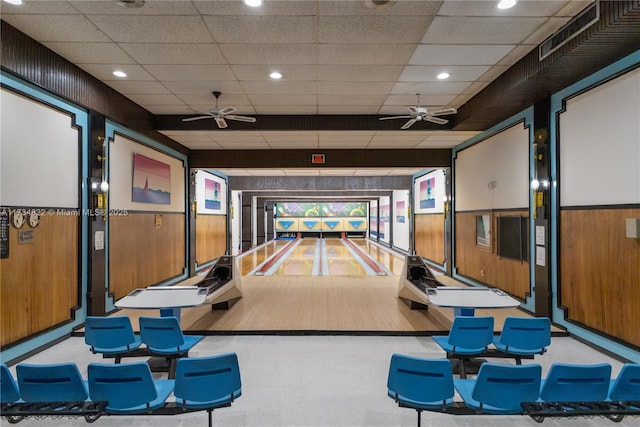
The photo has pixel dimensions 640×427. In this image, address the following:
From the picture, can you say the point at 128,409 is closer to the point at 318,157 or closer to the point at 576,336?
the point at 576,336

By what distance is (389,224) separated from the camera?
18.6 m

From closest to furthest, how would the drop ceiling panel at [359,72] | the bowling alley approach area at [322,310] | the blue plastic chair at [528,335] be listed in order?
the blue plastic chair at [528,335] < the drop ceiling panel at [359,72] < the bowling alley approach area at [322,310]

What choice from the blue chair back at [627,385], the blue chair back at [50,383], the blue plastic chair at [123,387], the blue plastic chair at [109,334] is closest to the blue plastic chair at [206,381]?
the blue plastic chair at [123,387]

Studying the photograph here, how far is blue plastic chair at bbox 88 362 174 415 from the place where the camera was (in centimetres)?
221

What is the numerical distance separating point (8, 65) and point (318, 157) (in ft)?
20.2

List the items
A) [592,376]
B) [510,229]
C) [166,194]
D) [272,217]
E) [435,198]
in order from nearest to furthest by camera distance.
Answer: [592,376], [510,229], [166,194], [435,198], [272,217]

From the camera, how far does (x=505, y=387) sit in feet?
7.24

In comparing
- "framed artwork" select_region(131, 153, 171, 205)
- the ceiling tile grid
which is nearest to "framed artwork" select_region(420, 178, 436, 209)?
the ceiling tile grid

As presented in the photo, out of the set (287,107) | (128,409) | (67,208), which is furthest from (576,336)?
(67,208)

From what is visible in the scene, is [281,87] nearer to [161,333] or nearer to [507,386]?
[161,333]

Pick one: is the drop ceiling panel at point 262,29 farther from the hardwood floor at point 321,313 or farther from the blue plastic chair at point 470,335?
the hardwood floor at point 321,313

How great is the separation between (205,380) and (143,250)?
5512 mm

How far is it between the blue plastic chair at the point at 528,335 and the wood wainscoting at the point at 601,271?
1.45 m

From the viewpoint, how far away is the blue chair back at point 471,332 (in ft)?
11.0
